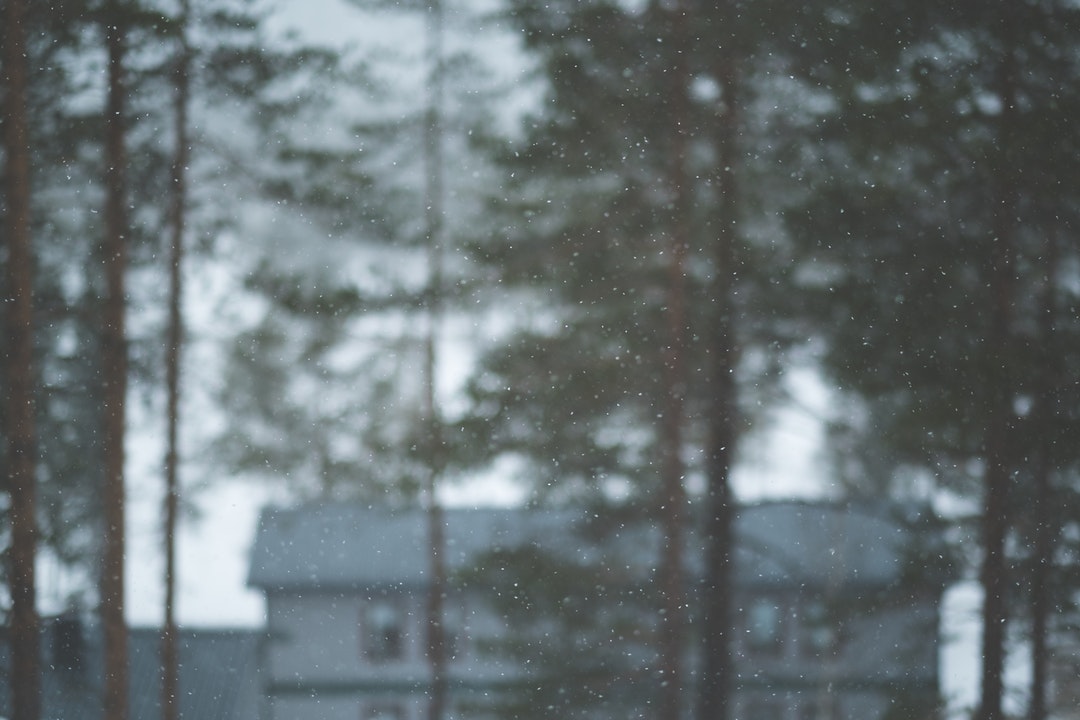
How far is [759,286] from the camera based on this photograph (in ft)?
5.43

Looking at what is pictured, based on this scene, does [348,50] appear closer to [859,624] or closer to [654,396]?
[654,396]

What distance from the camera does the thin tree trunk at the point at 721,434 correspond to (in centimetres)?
159

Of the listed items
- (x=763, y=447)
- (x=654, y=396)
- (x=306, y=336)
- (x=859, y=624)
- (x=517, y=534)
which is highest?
(x=306, y=336)

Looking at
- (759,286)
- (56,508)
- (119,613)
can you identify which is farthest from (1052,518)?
(56,508)

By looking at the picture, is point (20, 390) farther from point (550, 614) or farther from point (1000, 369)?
point (1000, 369)

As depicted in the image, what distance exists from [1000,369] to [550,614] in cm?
102

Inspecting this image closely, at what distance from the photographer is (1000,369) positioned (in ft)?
5.10

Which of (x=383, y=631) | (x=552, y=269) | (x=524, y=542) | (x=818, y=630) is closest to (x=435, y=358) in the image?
(x=552, y=269)

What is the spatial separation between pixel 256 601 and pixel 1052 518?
5.10ft

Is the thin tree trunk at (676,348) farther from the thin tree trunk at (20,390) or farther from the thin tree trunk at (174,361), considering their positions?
the thin tree trunk at (20,390)

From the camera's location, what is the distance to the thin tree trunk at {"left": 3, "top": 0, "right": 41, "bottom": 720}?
59.5 inches

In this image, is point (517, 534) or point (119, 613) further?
→ point (517, 534)

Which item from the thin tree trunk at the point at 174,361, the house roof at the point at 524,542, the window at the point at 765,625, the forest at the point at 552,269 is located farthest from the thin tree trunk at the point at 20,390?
the window at the point at 765,625

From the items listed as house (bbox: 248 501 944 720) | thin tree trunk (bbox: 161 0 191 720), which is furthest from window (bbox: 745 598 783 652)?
thin tree trunk (bbox: 161 0 191 720)
